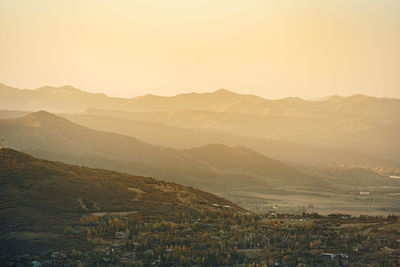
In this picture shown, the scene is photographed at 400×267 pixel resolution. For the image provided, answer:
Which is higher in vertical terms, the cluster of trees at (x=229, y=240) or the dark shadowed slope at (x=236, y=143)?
the dark shadowed slope at (x=236, y=143)

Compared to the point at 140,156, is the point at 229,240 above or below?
below

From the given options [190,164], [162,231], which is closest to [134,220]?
[162,231]

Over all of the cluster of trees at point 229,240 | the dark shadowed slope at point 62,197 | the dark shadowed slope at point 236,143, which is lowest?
the cluster of trees at point 229,240

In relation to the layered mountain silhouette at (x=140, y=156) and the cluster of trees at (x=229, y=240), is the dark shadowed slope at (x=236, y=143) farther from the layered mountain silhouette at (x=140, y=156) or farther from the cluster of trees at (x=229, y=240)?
the cluster of trees at (x=229, y=240)

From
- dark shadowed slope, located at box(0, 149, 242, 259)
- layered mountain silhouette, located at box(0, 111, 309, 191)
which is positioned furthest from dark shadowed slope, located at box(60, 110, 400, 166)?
dark shadowed slope, located at box(0, 149, 242, 259)

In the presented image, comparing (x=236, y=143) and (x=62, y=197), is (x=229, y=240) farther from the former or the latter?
(x=236, y=143)

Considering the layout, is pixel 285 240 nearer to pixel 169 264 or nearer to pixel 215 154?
pixel 169 264

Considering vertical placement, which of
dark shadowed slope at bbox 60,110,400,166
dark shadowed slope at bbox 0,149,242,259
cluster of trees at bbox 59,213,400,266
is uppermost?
dark shadowed slope at bbox 60,110,400,166

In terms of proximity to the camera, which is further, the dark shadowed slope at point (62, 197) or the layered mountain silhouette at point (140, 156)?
the layered mountain silhouette at point (140, 156)

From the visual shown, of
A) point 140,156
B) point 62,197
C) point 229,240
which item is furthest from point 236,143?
point 229,240

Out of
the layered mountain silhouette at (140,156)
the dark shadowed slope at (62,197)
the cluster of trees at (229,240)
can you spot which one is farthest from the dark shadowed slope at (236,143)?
the cluster of trees at (229,240)

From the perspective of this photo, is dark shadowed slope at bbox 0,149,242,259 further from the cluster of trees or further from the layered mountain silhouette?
the layered mountain silhouette
